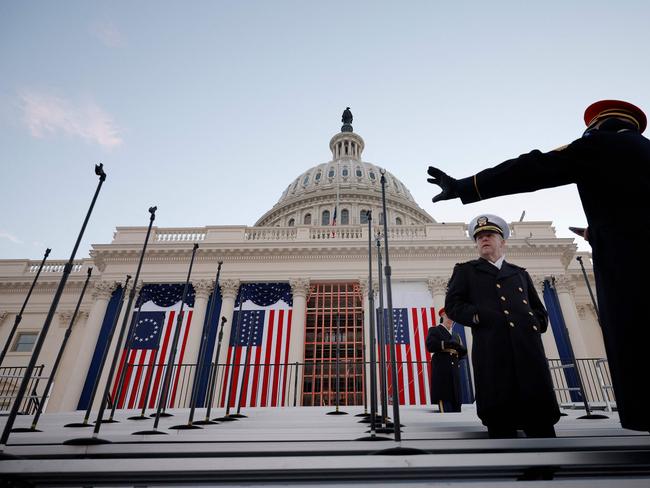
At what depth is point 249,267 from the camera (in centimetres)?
2209

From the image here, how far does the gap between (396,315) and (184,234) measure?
44.6 ft

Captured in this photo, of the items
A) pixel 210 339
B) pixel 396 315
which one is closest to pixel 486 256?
pixel 396 315

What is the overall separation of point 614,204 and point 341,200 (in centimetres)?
4928

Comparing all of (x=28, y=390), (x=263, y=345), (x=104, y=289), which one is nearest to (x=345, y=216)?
(x=263, y=345)

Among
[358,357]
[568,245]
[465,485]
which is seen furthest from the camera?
[358,357]

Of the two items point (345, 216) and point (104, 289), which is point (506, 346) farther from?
point (345, 216)

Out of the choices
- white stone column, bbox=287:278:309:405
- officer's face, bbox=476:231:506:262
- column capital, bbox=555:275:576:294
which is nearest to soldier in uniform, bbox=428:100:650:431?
officer's face, bbox=476:231:506:262

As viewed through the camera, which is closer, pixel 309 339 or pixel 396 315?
pixel 396 315

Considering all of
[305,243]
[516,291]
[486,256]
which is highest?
[305,243]

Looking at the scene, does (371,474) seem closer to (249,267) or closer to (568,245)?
(249,267)

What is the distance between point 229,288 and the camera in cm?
2130

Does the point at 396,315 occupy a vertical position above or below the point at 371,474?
above

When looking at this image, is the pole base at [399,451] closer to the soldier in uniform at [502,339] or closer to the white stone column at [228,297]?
the soldier in uniform at [502,339]

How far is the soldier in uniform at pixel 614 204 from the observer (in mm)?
2123
